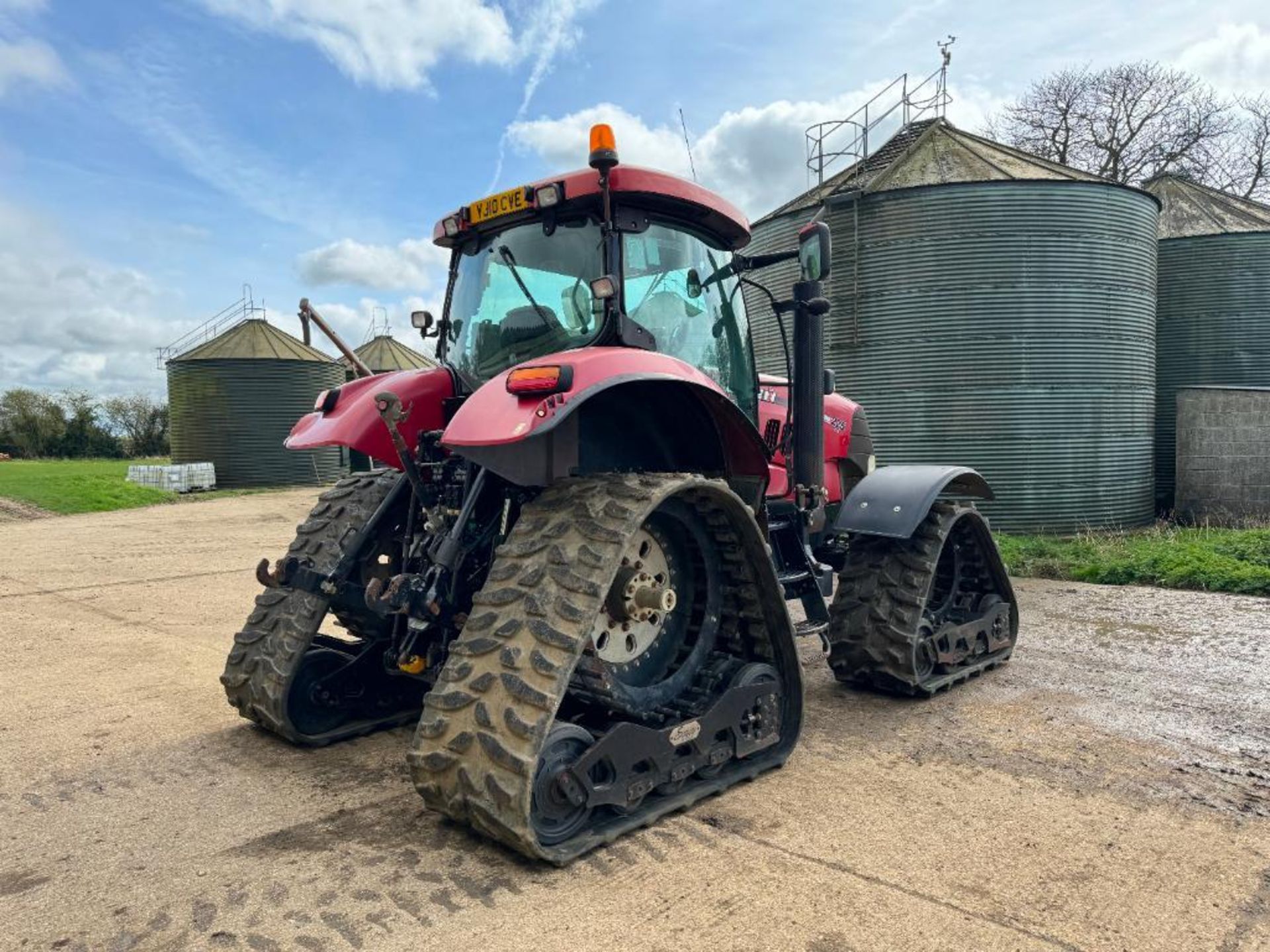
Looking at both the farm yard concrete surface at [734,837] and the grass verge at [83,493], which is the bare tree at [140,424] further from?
the farm yard concrete surface at [734,837]

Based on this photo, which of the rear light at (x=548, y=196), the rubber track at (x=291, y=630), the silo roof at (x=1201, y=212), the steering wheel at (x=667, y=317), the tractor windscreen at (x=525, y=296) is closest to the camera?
the rear light at (x=548, y=196)

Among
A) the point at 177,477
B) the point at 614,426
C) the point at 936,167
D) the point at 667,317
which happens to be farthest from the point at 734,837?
the point at 177,477

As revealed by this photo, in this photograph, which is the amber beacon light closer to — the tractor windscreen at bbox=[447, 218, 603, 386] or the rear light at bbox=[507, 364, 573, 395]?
the tractor windscreen at bbox=[447, 218, 603, 386]

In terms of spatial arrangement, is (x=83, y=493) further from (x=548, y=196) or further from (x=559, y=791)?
(x=559, y=791)

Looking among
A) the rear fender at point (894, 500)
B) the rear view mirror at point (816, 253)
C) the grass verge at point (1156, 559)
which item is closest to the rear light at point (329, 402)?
the rear view mirror at point (816, 253)

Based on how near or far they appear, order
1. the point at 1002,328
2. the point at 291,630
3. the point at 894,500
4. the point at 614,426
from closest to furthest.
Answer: the point at 614,426 < the point at 291,630 < the point at 894,500 < the point at 1002,328

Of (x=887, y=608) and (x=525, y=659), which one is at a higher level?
(x=525, y=659)

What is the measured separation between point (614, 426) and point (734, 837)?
1646 mm

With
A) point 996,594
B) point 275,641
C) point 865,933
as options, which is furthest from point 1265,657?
point 275,641

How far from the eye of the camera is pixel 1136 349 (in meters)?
11.9

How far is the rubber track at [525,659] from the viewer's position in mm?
2779

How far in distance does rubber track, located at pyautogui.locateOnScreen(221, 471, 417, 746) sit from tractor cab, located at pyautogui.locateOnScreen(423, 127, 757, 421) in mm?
849

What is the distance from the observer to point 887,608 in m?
4.97

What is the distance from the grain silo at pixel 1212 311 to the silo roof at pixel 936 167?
136 inches
